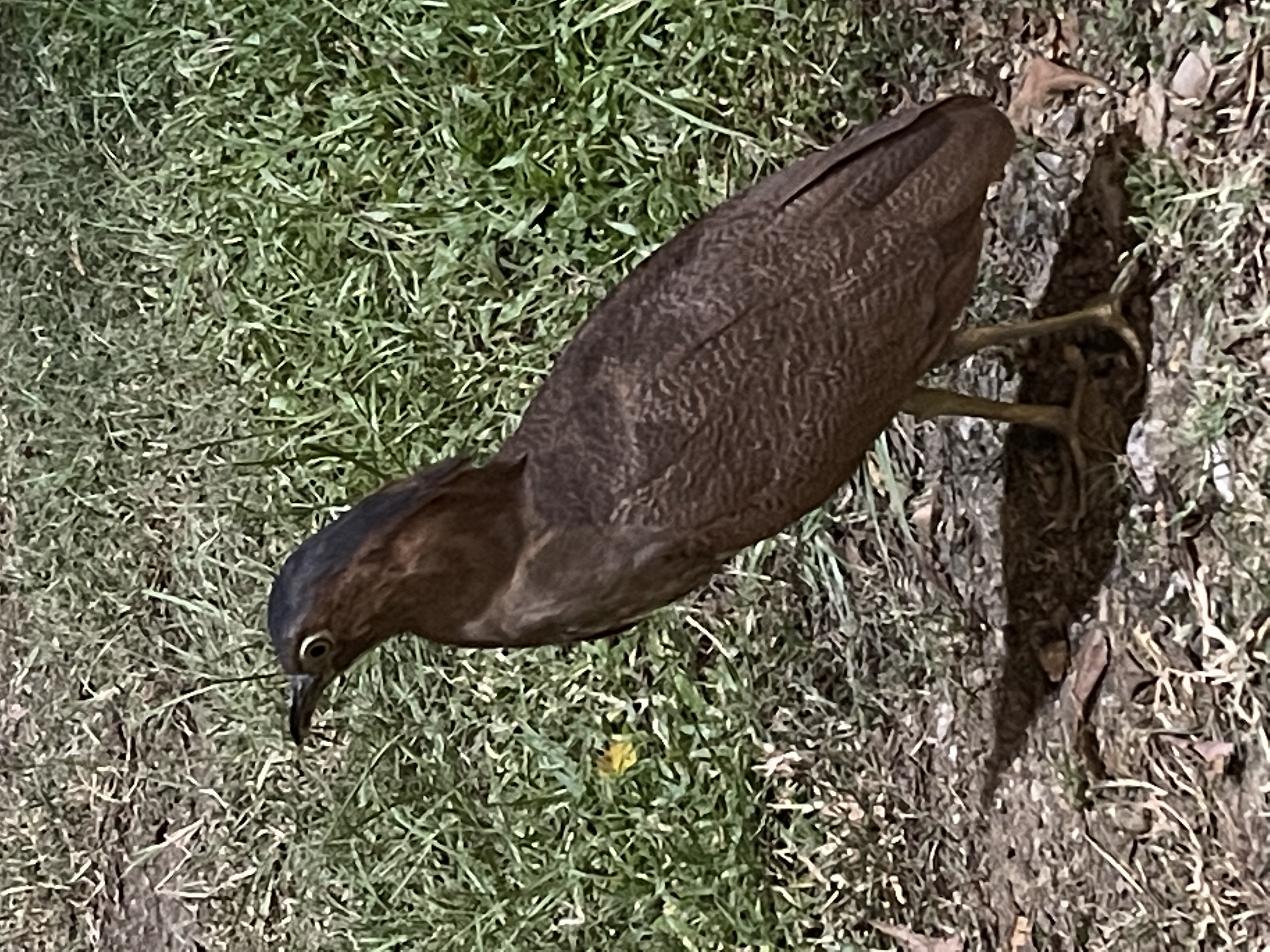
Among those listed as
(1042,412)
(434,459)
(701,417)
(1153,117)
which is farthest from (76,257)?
(1153,117)

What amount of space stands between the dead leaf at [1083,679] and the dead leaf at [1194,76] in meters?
0.80

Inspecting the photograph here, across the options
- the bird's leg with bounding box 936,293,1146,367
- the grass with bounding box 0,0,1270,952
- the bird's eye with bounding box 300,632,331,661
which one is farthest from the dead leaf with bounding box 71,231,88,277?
the bird's leg with bounding box 936,293,1146,367

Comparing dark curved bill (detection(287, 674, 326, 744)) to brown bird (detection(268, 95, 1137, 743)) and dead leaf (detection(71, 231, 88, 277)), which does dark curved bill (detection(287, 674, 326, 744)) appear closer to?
brown bird (detection(268, 95, 1137, 743))

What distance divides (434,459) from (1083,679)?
136 cm

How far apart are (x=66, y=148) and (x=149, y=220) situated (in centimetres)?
36

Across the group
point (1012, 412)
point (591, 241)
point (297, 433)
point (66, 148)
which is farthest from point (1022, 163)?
point (66, 148)

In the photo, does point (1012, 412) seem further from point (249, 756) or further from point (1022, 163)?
point (249, 756)

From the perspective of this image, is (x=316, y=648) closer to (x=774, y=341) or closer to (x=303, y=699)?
(x=303, y=699)

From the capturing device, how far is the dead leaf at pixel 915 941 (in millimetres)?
2660

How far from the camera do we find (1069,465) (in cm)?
239

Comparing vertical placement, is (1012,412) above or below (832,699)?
above

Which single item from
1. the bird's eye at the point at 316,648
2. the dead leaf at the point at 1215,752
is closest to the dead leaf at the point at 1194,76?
the dead leaf at the point at 1215,752

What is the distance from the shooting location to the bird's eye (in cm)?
184

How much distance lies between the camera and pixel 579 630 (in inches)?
80.3
